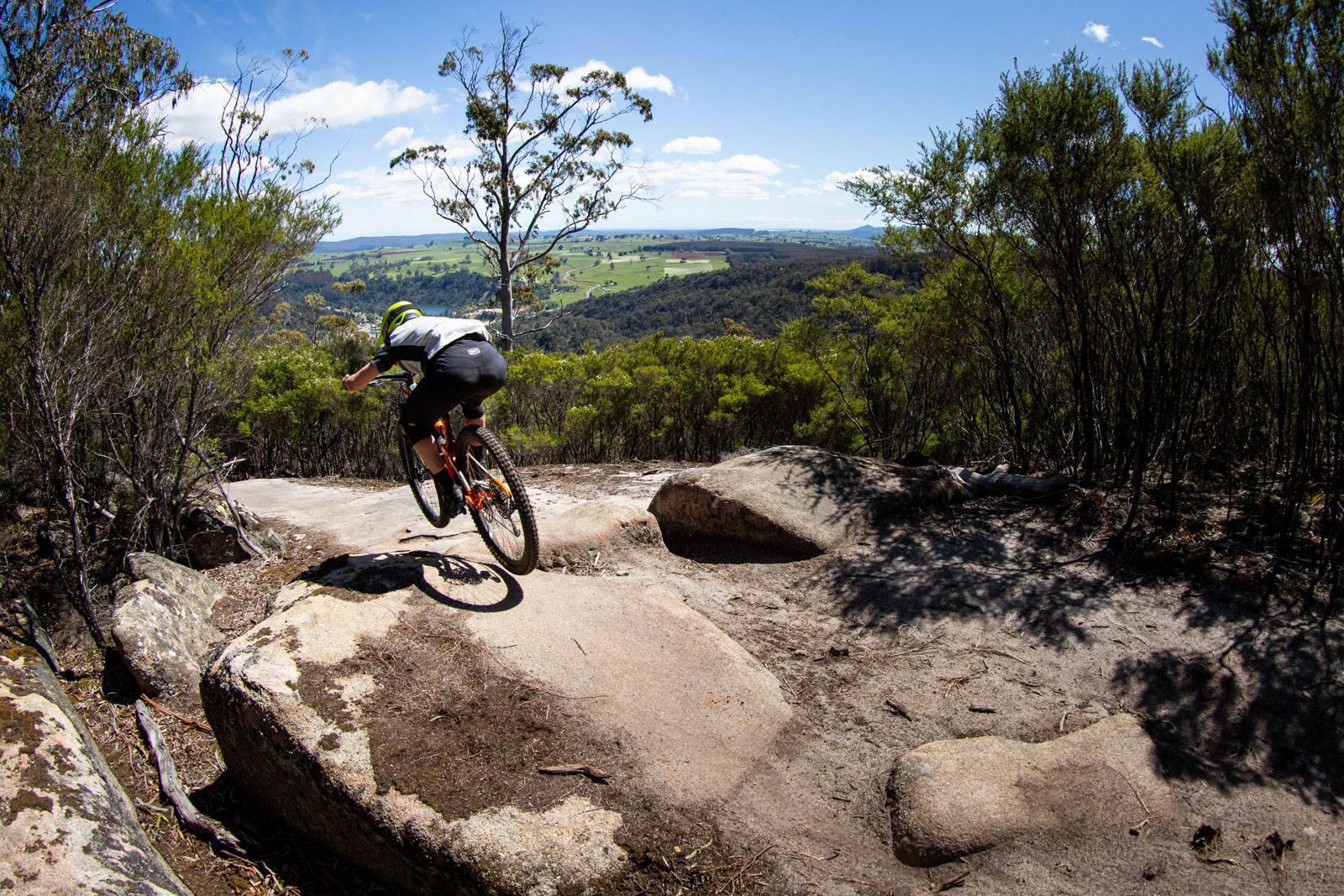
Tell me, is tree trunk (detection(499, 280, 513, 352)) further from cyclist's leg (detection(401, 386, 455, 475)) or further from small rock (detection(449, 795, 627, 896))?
small rock (detection(449, 795, 627, 896))

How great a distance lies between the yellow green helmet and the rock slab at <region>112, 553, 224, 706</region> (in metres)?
2.33

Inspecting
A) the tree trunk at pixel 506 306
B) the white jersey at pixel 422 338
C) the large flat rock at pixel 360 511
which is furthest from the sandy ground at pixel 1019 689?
the tree trunk at pixel 506 306

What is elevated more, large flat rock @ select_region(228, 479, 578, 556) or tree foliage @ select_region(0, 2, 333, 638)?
tree foliage @ select_region(0, 2, 333, 638)

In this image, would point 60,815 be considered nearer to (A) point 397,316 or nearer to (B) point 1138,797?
(A) point 397,316

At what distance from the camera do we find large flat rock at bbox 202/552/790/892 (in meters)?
2.85

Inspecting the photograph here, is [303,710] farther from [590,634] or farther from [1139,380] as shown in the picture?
[1139,380]

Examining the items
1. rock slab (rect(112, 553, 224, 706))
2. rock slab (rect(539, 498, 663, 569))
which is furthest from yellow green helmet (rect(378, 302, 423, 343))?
rock slab (rect(112, 553, 224, 706))

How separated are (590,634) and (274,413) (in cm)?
1187

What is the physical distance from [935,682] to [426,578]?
A: 2.90 metres

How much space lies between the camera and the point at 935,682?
380 cm

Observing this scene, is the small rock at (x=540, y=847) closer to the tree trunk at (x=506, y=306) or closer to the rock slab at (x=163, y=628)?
the rock slab at (x=163, y=628)

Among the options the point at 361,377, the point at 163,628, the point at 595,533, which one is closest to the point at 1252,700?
the point at 595,533

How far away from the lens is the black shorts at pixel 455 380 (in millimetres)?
4297

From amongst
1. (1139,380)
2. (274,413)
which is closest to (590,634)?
(1139,380)
